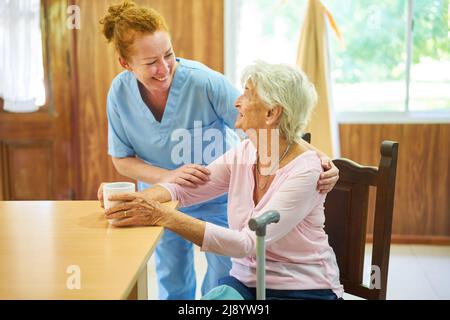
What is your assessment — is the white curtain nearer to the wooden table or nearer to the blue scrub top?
the blue scrub top

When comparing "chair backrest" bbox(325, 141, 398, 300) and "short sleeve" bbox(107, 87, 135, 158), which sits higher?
"short sleeve" bbox(107, 87, 135, 158)

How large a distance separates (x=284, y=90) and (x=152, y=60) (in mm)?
496

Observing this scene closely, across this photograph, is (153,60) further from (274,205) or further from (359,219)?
(359,219)

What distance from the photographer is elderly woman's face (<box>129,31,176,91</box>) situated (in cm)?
163

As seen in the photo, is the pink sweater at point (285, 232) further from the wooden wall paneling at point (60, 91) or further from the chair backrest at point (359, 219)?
the wooden wall paneling at point (60, 91)

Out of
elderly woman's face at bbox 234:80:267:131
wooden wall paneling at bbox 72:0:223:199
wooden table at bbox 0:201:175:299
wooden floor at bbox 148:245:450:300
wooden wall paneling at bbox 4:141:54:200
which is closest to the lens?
wooden table at bbox 0:201:175:299

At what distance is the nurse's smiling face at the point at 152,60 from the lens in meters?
→ 1.63

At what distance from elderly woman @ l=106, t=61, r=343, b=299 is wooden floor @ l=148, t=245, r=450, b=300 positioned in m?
1.28

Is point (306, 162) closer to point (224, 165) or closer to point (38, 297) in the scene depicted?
point (224, 165)

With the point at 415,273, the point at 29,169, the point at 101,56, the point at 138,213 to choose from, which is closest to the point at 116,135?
the point at 138,213

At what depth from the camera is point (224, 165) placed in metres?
1.58

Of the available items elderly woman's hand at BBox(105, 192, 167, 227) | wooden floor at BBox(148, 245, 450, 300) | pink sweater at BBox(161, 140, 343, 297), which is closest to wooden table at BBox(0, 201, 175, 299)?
elderly woman's hand at BBox(105, 192, 167, 227)
